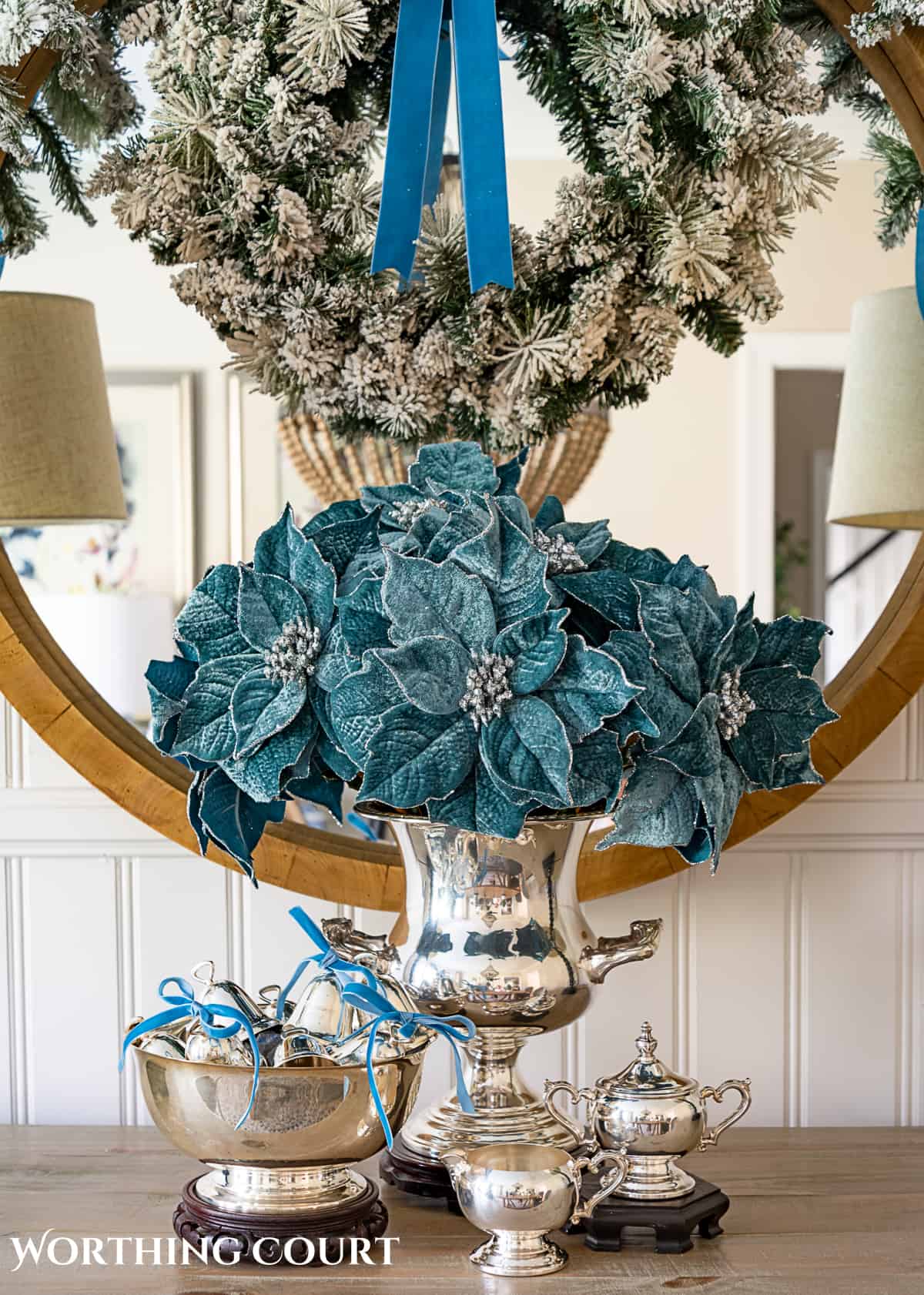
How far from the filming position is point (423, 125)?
0.79 meters

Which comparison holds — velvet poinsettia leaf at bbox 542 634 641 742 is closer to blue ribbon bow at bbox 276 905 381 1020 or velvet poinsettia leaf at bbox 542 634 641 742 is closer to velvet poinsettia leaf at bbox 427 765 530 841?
velvet poinsettia leaf at bbox 427 765 530 841

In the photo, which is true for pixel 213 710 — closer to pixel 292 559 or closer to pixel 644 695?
pixel 292 559

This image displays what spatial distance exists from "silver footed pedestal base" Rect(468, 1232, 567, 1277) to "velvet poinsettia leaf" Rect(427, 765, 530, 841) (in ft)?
0.66

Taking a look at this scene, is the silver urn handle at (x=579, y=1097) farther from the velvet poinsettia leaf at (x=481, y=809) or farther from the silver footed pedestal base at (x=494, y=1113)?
the velvet poinsettia leaf at (x=481, y=809)

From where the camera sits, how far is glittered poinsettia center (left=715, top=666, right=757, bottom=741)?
25.7 inches

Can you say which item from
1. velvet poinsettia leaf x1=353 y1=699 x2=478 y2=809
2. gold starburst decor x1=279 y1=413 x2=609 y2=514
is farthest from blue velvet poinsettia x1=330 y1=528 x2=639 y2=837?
gold starburst decor x1=279 y1=413 x2=609 y2=514

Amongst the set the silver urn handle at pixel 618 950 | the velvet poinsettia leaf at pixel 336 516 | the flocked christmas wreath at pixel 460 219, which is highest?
the flocked christmas wreath at pixel 460 219

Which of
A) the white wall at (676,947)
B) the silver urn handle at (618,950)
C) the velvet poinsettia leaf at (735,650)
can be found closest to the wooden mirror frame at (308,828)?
the white wall at (676,947)

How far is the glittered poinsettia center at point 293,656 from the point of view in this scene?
2.09 feet

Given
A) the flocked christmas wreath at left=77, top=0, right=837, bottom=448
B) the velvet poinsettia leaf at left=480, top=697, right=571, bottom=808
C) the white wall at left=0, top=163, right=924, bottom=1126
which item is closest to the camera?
the velvet poinsettia leaf at left=480, top=697, right=571, bottom=808

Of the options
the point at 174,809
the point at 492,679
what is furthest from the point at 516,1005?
the point at 174,809

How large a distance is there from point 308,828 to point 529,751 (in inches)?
14.1

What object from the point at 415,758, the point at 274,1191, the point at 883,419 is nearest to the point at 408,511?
the point at 415,758

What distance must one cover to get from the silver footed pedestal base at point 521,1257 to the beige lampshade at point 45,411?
23.0 inches
